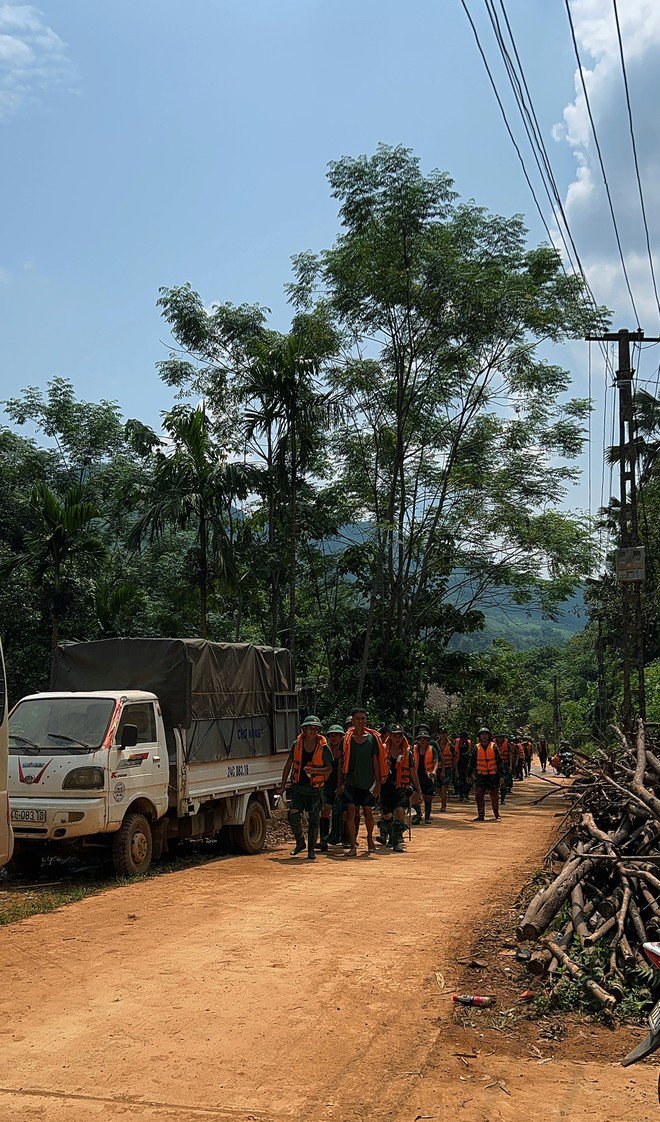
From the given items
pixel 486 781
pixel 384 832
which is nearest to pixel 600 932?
pixel 384 832

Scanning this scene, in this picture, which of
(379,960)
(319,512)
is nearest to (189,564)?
(319,512)

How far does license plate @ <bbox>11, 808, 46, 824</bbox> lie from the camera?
1109cm

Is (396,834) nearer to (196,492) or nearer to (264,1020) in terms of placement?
(264,1020)

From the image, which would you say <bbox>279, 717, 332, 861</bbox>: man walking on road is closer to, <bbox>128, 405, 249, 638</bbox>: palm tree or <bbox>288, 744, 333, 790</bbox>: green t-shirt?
<bbox>288, 744, 333, 790</bbox>: green t-shirt

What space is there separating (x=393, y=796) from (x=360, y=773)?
3.74ft

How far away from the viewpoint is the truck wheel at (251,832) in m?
14.4

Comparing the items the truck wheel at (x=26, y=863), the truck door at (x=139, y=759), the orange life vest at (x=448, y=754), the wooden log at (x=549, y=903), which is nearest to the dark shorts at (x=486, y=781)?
the orange life vest at (x=448, y=754)

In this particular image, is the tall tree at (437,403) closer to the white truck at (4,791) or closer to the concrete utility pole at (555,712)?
the white truck at (4,791)

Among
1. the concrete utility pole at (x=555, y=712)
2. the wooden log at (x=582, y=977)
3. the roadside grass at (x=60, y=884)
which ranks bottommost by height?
the concrete utility pole at (x=555, y=712)

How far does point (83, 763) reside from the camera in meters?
11.4

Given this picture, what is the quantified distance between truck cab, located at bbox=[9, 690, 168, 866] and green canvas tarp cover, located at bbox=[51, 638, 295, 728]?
0.42 metres

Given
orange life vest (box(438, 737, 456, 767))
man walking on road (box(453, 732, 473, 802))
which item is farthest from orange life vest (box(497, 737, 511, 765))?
orange life vest (box(438, 737, 456, 767))

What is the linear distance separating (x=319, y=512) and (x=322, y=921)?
2053 centimetres

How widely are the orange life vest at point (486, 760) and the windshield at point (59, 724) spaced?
10388mm
